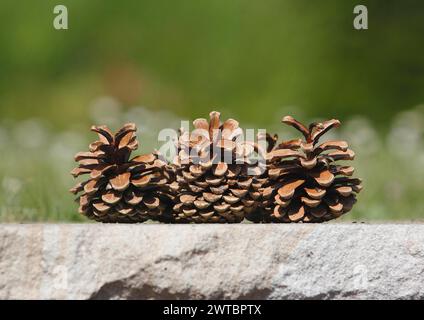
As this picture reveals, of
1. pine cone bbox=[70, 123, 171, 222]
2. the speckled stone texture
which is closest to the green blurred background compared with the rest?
pine cone bbox=[70, 123, 171, 222]

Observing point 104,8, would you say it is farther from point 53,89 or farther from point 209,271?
point 209,271

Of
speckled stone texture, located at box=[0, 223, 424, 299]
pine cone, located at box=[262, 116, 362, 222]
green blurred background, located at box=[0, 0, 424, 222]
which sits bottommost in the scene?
speckled stone texture, located at box=[0, 223, 424, 299]

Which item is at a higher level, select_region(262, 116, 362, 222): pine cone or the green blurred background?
the green blurred background

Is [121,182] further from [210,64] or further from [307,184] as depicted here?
[210,64]

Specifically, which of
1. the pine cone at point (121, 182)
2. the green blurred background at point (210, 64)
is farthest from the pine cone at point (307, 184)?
the green blurred background at point (210, 64)

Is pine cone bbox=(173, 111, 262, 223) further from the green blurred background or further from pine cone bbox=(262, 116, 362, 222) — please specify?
the green blurred background

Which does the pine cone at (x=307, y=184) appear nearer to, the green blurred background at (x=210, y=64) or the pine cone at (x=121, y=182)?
the pine cone at (x=121, y=182)

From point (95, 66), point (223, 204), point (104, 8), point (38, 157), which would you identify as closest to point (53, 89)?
point (95, 66)
